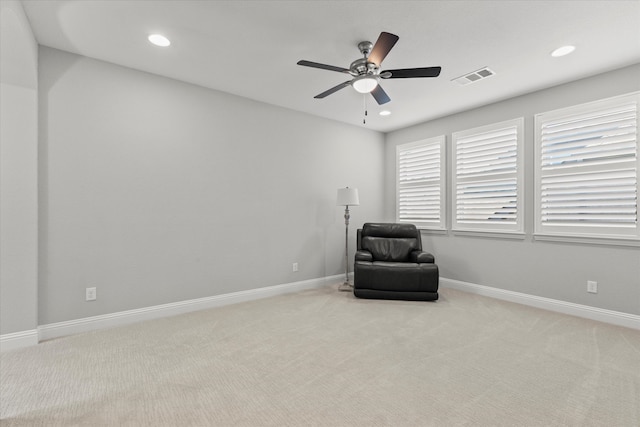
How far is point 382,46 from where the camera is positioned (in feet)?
7.55

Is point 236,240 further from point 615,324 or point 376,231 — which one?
point 615,324

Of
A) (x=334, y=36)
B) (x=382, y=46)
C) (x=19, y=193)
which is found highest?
(x=334, y=36)

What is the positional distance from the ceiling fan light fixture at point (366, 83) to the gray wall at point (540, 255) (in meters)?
2.54

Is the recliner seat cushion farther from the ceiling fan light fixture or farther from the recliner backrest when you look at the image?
the ceiling fan light fixture

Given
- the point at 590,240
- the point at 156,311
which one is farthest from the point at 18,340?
the point at 590,240

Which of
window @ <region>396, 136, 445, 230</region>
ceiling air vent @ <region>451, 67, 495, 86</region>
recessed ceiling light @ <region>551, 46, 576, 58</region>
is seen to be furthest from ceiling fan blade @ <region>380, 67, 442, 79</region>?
window @ <region>396, 136, 445, 230</region>

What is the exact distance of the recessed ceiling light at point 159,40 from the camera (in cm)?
271

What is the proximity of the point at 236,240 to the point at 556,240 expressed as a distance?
13.2ft

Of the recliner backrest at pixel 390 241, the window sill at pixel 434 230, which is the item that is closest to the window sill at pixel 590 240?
the window sill at pixel 434 230

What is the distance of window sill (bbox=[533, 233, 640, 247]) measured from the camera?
3.24 metres

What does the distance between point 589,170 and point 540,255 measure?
1134 millimetres

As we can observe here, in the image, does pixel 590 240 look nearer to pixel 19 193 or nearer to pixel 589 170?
pixel 589 170

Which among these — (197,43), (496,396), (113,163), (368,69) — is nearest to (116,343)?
(113,163)

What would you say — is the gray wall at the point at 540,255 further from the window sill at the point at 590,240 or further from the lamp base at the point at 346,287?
the lamp base at the point at 346,287
